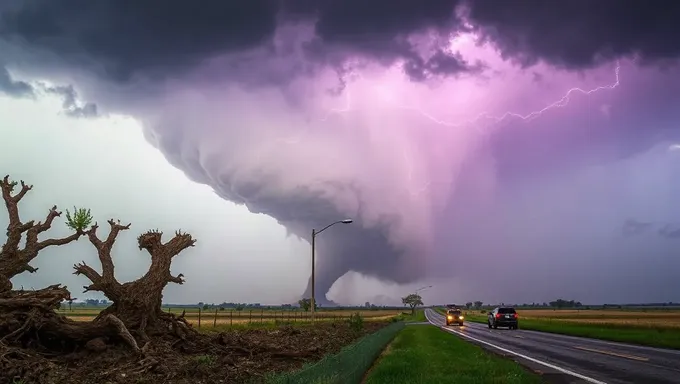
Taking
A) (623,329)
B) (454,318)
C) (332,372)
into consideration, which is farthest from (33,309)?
(454,318)

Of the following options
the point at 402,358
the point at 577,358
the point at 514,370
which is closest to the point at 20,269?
the point at 402,358

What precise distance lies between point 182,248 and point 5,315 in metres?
Result: 6.71

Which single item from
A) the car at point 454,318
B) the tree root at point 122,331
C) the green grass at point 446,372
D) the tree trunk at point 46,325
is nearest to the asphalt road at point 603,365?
the green grass at point 446,372

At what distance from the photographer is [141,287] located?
64.2ft

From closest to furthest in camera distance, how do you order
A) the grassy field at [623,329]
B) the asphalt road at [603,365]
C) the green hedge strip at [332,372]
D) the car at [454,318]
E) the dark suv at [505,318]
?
the green hedge strip at [332,372] → the asphalt road at [603,365] → the grassy field at [623,329] → the dark suv at [505,318] → the car at [454,318]

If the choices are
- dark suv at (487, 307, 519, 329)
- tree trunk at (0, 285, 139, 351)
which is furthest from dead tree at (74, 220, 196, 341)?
dark suv at (487, 307, 519, 329)

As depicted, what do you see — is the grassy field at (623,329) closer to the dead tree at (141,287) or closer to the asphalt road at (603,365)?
the asphalt road at (603,365)

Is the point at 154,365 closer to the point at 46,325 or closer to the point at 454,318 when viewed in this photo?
the point at 46,325

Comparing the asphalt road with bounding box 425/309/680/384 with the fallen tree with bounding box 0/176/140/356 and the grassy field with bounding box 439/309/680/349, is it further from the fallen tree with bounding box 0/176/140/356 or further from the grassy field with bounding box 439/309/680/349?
the fallen tree with bounding box 0/176/140/356

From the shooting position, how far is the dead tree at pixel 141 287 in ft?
62.6

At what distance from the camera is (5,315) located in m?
15.9

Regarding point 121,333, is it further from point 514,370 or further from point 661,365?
point 661,365

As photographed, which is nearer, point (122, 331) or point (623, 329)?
point (122, 331)

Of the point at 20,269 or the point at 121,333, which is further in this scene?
the point at 20,269
